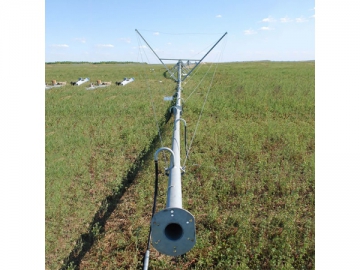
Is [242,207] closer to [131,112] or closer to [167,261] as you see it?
[167,261]

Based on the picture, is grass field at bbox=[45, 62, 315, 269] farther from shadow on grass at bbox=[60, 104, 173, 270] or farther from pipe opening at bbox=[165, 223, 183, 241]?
pipe opening at bbox=[165, 223, 183, 241]

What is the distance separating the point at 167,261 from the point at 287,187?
10.3 feet

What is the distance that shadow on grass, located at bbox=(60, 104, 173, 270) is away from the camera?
4273 millimetres

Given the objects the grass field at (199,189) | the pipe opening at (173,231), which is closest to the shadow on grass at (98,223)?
the grass field at (199,189)

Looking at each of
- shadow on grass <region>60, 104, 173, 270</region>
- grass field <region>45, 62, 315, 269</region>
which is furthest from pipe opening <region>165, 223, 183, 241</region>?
shadow on grass <region>60, 104, 173, 270</region>

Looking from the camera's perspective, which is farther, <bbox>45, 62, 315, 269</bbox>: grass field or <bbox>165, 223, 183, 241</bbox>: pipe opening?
<bbox>45, 62, 315, 269</bbox>: grass field

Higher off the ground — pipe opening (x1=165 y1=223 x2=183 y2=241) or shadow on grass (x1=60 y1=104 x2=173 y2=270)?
pipe opening (x1=165 y1=223 x2=183 y2=241)

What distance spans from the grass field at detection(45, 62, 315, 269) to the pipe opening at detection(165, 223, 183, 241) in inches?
75.1

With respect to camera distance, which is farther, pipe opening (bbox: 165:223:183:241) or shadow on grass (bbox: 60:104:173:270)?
shadow on grass (bbox: 60:104:173:270)

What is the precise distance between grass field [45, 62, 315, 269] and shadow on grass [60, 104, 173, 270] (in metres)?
0.02

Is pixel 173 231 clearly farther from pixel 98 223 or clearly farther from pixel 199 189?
pixel 199 189

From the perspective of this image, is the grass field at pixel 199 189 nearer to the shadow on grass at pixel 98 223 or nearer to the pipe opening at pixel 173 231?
the shadow on grass at pixel 98 223

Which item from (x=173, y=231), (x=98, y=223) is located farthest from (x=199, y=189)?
(x=173, y=231)

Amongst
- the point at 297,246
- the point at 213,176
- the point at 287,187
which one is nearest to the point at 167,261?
the point at 297,246
